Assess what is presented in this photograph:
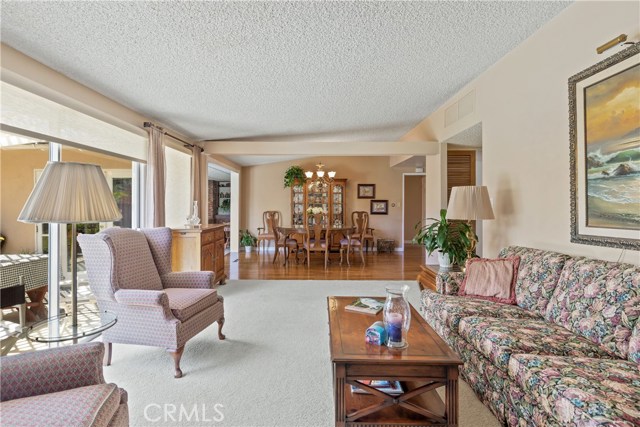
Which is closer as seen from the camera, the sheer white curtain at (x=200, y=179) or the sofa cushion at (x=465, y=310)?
the sofa cushion at (x=465, y=310)

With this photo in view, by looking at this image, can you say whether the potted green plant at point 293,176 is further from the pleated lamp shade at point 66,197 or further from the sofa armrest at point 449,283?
the pleated lamp shade at point 66,197

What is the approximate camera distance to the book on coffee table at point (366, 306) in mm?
2162

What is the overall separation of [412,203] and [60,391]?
9.45m

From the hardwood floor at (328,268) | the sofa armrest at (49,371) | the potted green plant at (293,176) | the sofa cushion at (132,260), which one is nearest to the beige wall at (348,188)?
the potted green plant at (293,176)

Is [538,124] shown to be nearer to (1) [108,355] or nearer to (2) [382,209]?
(1) [108,355]

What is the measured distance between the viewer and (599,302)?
5.76 ft

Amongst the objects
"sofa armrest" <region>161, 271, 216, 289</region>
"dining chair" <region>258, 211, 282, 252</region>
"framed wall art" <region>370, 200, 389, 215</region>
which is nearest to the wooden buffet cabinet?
"sofa armrest" <region>161, 271, 216, 289</region>

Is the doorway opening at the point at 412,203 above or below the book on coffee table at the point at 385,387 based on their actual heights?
above

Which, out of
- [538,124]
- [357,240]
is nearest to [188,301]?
[538,124]

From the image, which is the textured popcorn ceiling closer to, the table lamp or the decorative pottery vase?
the table lamp

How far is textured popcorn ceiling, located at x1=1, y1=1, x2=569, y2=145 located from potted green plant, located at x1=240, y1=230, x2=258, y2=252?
4.45m

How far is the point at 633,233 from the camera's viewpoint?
6.34 feet

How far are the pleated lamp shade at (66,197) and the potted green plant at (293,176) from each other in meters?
6.82

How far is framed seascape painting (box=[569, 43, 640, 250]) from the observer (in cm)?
192
